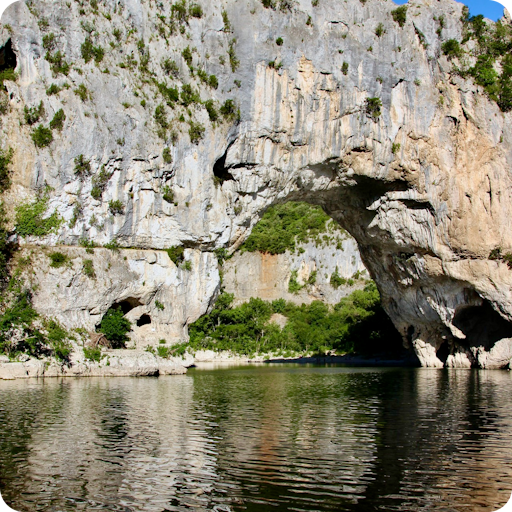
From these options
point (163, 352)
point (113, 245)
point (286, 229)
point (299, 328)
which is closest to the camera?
point (113, 245)

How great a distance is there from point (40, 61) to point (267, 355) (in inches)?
1215

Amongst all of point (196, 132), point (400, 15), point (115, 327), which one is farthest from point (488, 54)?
point (115, 327)

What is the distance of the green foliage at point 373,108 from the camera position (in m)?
25.9

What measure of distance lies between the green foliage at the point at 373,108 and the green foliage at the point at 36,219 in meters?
13.9

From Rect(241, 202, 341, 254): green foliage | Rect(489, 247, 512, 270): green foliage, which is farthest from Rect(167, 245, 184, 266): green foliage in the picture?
Rect(241, 202, 341, 254): green foliage

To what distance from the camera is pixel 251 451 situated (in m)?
9.62

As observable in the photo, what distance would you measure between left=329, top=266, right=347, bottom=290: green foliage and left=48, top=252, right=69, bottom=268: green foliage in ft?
136

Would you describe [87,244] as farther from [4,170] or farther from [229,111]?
[229,111]

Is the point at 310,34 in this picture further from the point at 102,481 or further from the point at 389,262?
the point at 102,481

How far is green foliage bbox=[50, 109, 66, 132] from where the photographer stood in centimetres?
2336

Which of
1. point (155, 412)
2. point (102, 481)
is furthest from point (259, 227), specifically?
point (102, 481)

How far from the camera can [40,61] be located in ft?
77.8

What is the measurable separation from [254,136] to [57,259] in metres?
9.59

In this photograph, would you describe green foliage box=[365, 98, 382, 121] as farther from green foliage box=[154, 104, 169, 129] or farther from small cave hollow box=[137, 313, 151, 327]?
small cave hollow box=[137, 313, 151, 327]
